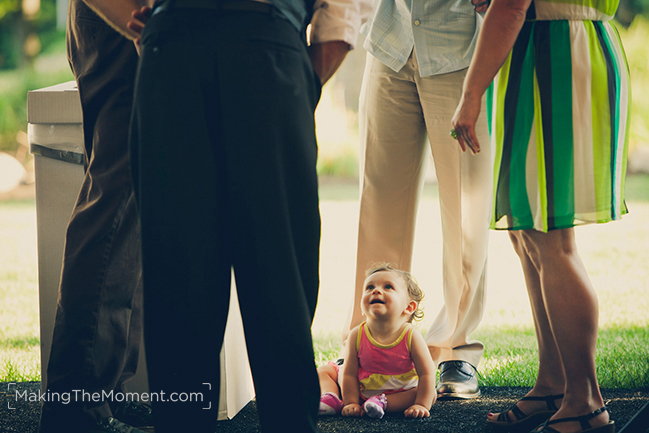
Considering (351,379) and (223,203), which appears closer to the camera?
(223,203)

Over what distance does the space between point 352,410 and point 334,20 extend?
123 centimetres

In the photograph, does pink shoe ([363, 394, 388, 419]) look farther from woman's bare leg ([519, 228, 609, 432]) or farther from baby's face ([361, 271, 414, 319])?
woman's bare leg ([519, 228, 609, 432])

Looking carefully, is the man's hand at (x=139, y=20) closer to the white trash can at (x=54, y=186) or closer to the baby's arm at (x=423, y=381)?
the white trash can at (x=54, y=186)

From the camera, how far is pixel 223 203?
1.24 meters

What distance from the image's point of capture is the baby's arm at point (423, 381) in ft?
6.56

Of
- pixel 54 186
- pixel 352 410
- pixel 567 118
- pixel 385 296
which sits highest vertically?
pixel 567 118

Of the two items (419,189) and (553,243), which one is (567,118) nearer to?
(553,243)

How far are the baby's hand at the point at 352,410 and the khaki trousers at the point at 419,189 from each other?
0.39 meters

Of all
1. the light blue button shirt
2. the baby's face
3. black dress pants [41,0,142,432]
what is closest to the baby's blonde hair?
the baby's face

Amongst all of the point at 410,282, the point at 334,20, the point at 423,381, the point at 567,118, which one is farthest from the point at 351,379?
the point at 334,20

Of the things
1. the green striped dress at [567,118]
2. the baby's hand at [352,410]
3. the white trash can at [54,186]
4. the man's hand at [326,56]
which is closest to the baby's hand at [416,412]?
the baby's hand at [352,410]

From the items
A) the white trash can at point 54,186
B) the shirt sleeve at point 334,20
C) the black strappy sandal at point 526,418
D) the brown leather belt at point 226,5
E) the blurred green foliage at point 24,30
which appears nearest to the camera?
the brown leather belt at point 226,5

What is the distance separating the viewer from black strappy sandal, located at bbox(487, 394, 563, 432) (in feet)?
6.10

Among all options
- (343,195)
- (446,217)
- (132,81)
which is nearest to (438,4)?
(446,217)
